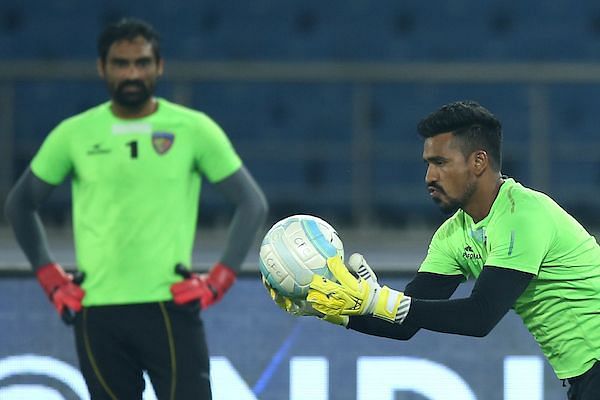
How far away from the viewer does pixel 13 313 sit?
566 centimetres

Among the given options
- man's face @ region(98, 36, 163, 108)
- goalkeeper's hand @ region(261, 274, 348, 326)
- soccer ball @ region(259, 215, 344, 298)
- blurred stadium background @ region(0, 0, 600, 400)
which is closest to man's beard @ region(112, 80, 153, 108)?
man's face @ region(98, 36, 163, 108)

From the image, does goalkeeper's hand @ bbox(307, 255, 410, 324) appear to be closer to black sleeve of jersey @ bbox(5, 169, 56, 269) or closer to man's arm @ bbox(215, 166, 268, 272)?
man's arm @ bbox(215, 166, 268, 272)

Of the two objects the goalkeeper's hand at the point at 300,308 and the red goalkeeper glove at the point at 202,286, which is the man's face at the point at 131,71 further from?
the goalkeeper's hand at the point at 300,308

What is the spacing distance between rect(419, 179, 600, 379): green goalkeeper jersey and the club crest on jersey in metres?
1.26

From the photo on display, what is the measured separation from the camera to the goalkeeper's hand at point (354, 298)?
12.3ft

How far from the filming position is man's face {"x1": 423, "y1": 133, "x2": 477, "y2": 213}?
3.87 metres

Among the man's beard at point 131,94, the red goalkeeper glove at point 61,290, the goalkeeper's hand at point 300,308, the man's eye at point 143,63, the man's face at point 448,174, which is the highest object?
the man's eye at point 143,63

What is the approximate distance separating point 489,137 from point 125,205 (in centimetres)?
143

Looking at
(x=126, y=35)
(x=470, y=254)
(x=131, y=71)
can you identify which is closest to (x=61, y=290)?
(x=131, y=71)

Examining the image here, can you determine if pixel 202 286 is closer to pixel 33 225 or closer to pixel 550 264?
pixel 33 225

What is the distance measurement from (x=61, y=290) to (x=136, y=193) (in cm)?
47

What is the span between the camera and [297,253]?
411 centimetres

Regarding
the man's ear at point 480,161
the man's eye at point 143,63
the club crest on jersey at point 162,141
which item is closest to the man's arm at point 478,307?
the man's ear at point 480,161

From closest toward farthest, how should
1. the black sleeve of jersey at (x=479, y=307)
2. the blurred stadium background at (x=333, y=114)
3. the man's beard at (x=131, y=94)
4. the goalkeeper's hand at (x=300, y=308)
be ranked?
the black sleeve of jersey at (x=479, y=307), the goalkeeper's hand at (x=300, y=308), the man's beard at (x=131, y=94), the blurred stadium background at (x=333, y=114)
